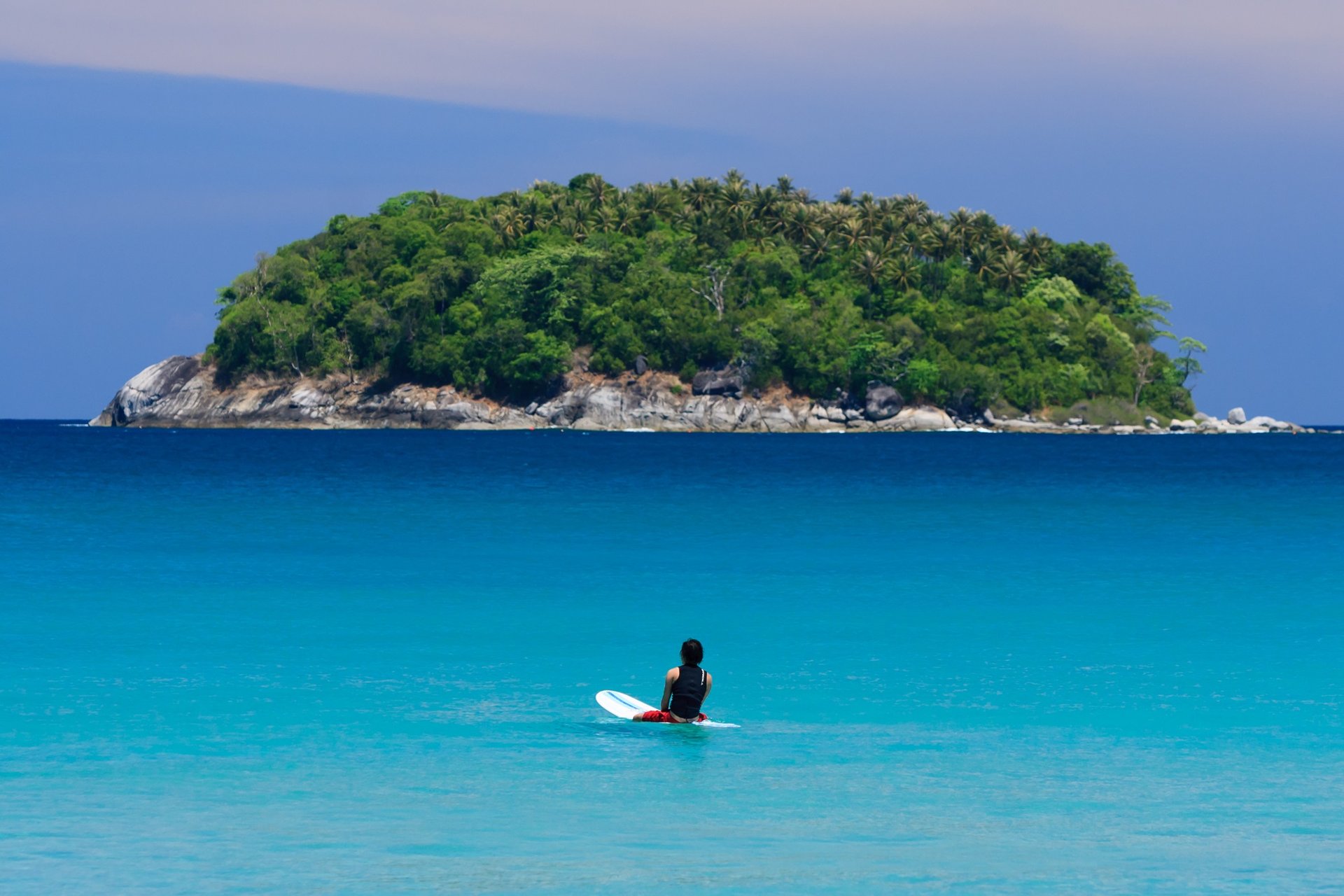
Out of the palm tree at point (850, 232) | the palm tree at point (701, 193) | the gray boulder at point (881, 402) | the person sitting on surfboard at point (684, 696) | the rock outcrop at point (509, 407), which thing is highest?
the palm tree at point (701, 193)

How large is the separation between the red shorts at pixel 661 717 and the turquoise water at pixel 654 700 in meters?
0.24

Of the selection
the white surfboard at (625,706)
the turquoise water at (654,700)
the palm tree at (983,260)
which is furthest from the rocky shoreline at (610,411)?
the white surfboard at (625,706)

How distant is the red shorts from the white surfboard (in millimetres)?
45

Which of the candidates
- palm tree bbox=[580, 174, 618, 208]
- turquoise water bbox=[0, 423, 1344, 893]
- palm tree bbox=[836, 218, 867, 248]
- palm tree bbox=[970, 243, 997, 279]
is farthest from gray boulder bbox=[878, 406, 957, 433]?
turquoise water bbox=[0, 423, 1344, 893]

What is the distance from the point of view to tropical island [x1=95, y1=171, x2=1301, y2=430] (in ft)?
530

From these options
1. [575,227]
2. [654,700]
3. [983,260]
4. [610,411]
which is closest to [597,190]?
[575,227]

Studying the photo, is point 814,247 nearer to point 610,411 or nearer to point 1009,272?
point 1009,272

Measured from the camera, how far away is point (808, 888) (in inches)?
425

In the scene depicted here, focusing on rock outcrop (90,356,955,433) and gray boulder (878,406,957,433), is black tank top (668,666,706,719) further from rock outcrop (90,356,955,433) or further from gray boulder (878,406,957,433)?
gray boulder (878,406,957,433)

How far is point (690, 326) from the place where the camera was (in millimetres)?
162000

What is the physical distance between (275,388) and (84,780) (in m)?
168

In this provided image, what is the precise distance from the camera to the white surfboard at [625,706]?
1669cm

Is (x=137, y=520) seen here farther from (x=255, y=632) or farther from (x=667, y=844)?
(x=667, y=844)

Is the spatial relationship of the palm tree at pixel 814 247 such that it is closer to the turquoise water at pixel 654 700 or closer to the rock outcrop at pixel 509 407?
the rock outcrop at pixel 509 407
